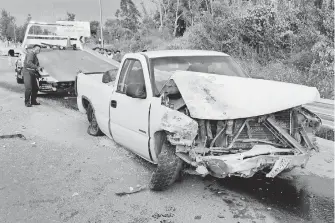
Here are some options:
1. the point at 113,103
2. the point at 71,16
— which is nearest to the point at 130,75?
the point at 113,103

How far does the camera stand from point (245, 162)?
419 cm

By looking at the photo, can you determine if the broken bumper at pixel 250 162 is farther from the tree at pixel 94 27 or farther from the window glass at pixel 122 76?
the tree at pixel 94 27

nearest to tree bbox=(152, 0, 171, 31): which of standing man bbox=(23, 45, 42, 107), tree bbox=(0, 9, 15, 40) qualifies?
standing man bbox=(23, 45, 42, 107)

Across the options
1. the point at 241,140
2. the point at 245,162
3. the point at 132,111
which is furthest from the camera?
the point at 132,111

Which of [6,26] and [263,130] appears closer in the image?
[263,130]

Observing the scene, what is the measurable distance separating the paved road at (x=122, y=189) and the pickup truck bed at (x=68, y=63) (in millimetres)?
4662

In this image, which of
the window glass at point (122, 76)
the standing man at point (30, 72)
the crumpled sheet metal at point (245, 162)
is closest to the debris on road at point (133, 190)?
the crumpled sheet metal at point (245, 162)

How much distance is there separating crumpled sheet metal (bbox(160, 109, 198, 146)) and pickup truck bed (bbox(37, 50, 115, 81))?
746cm

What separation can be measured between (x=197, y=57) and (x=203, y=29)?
10739 millimetres

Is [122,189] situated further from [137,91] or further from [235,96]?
[235,96]

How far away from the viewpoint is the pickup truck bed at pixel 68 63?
11518 mm

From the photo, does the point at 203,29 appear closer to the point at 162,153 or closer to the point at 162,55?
the point at 162,55

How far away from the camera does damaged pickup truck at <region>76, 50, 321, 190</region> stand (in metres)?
4.30

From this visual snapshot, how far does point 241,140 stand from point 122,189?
5.40 feet
